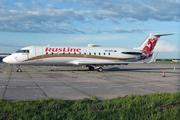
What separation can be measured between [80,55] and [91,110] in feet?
67.1

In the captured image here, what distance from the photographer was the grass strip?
238 inches

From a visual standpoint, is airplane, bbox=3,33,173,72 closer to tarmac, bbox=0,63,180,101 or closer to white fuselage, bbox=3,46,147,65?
white fuselage, bbox=3,46,147,65

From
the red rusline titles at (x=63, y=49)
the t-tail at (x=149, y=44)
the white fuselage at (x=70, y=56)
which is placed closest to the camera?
the white fuselage at (x=70, y=56)

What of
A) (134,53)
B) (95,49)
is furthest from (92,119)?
(134,53)

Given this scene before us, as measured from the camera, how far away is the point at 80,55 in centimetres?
2706

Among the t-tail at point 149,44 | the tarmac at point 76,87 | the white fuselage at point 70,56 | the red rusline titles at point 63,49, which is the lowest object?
the tarmac at point 76,87

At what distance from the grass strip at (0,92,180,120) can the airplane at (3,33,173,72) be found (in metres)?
17.9

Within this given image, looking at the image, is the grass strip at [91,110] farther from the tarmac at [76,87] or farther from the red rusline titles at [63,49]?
the red rusline titles at [63,49]

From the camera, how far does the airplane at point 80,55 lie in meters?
24.7

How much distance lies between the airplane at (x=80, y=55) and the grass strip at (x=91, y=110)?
17921mm

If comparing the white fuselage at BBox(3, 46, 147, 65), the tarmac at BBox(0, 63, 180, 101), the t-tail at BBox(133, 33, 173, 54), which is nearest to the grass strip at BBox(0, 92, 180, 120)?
the tarmac at BBox(0, 63, 180, 101)

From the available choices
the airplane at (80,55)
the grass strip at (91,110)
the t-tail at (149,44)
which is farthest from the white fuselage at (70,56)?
the grass strip at (91,110)

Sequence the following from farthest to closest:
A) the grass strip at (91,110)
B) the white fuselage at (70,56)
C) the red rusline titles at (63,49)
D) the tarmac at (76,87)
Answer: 1. the red rusline titles at (63,49)
2. the white fuselage at (70,56)
3. the tarmac at (76,87)
4. the grass strip at (91,110)

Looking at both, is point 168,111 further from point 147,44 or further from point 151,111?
point 147,44
